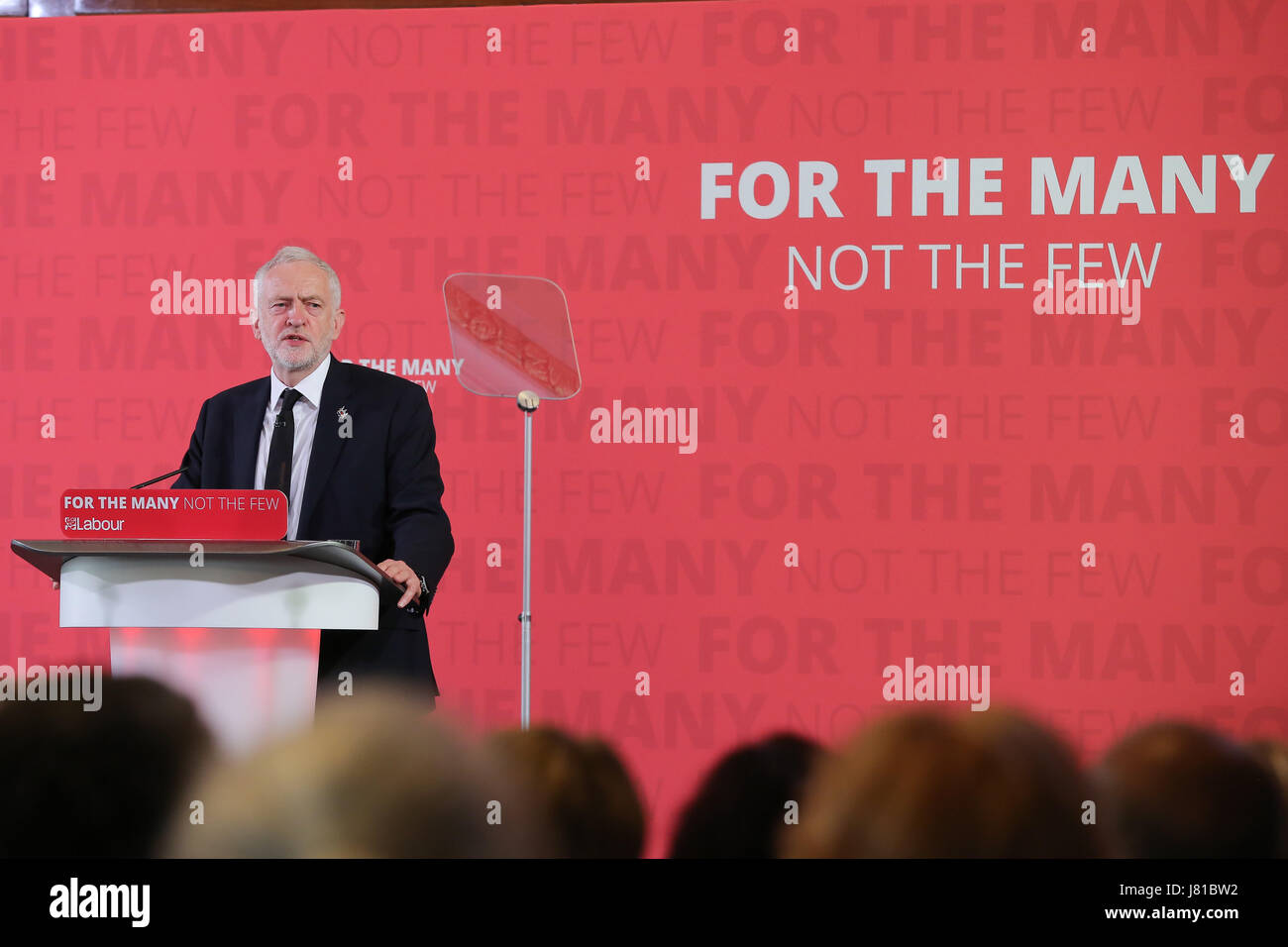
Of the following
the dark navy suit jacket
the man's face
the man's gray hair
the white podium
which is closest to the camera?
the white podium

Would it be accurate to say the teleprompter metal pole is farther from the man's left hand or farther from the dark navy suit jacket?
the man's left hand

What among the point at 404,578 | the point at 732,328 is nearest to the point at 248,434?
the point at 404,578

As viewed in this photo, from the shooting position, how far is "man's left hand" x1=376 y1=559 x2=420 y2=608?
1.96 meters

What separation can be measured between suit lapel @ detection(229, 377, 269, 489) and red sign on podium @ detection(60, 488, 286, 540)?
1.87 ft

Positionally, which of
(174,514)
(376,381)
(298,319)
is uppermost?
(298,319)

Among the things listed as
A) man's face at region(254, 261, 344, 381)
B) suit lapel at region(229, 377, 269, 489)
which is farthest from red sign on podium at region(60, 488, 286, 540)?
man's face at region(254, 261, 344, 381)

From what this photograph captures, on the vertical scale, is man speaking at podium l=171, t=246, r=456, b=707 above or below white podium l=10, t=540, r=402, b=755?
above

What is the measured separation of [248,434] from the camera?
7.97ft

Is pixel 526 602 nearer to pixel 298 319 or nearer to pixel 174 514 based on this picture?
pixel 298 319

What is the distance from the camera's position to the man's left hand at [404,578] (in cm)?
196

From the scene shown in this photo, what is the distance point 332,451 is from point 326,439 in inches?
1.3

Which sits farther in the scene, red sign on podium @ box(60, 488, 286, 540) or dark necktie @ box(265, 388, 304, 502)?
dark necktie @ box(265, 388, 304, 502)

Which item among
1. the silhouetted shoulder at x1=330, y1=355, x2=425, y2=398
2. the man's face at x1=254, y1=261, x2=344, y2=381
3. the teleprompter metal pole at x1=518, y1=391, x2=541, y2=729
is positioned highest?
the man's face at x1=254, y1=261, x2=344, y2=381
